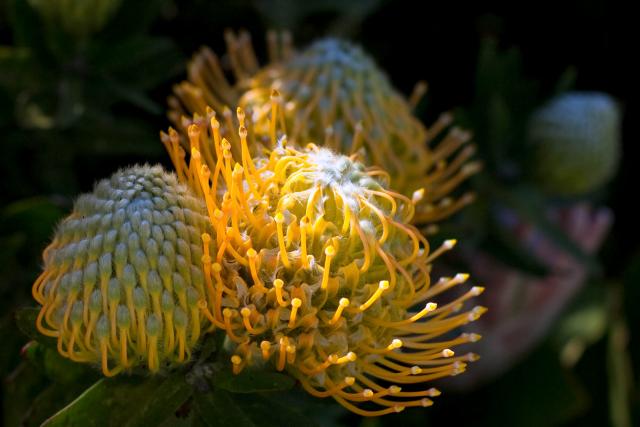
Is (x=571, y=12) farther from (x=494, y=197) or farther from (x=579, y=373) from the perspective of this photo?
(x=579, y=373)

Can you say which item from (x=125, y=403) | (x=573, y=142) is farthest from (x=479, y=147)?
(x=125, y=403)

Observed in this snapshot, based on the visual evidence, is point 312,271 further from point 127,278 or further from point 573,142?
point 573,142

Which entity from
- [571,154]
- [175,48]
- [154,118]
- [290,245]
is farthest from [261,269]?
[571,154]

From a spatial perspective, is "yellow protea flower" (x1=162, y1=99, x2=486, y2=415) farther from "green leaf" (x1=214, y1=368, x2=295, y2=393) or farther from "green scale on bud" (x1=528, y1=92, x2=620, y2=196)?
"green scale on bud" (x1=528, y1=92, x2=620, y2=196)

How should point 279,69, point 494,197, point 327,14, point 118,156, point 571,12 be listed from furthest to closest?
point 571,12 → point 327,14 → point 494,197 → point 118,156 → point 279,69

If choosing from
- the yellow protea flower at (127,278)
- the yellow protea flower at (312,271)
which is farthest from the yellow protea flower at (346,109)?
the yellow protea flower at (127,278)

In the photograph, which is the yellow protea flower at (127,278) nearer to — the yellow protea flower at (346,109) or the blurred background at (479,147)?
the blurred background at (479,147)
